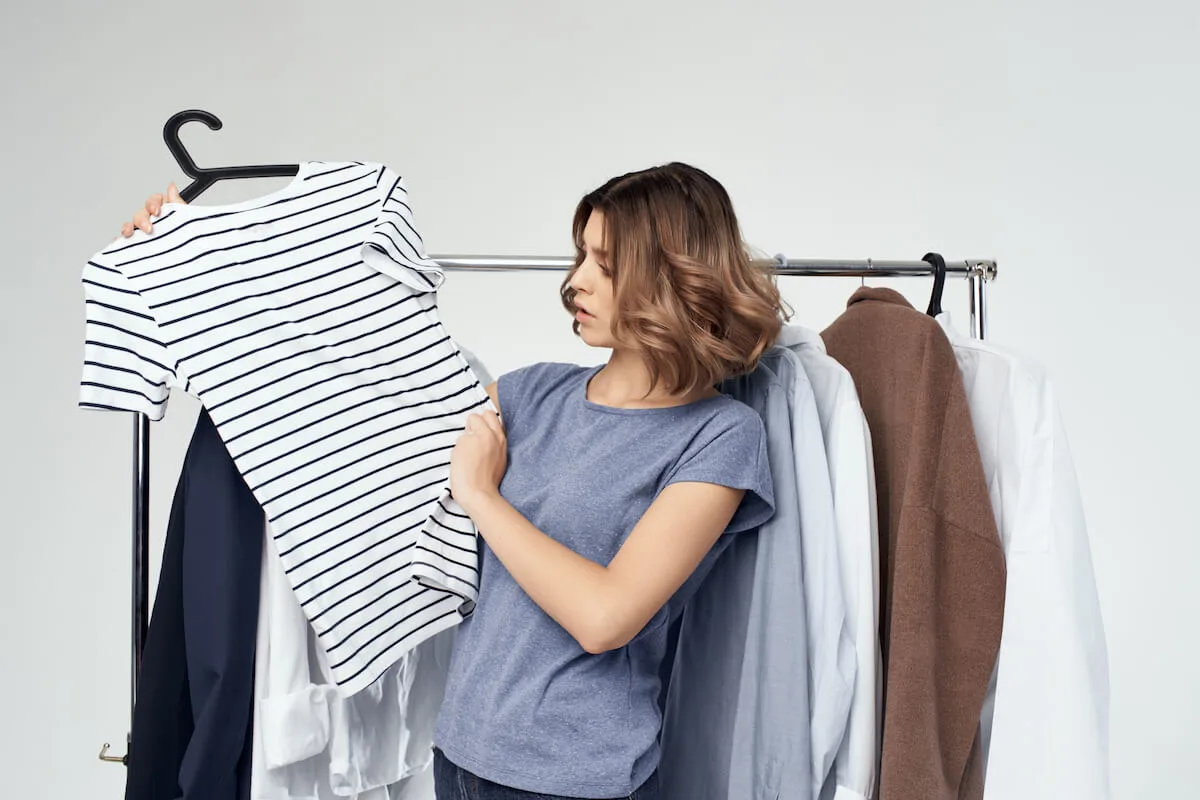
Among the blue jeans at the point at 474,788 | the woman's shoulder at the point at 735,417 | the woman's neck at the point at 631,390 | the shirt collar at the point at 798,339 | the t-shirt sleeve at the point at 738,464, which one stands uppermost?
the shirt collar at the point at 798,339

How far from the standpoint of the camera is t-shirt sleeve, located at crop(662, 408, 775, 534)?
1.19 m

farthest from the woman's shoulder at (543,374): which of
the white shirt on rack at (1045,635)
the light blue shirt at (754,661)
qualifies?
the white shirt on rack at (1045,635)

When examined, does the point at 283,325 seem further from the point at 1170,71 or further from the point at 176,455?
the point at 1170,71

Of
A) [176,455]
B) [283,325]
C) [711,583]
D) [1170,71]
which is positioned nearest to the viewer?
[283,325]

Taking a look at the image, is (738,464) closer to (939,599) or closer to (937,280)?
(939,599)

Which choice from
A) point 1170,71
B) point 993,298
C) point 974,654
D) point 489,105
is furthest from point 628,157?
point 974,654

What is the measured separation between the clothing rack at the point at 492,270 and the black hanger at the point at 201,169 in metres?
0.01

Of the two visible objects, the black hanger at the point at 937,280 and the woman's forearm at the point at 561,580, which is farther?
the black hanger at the point at 937,280

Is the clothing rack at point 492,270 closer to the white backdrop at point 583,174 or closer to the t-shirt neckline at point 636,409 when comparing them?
the t-shirt neckline at point 636,409

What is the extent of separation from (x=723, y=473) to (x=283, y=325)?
579 mm

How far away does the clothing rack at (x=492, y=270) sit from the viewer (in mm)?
1358

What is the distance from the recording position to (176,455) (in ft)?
8.73

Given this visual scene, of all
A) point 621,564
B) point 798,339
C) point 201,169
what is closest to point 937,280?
point 798,339

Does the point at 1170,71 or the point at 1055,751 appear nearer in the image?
the point at 1055,751
